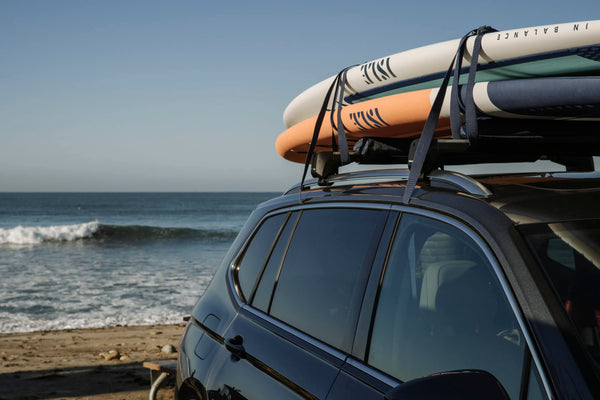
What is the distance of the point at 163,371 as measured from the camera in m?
4.43

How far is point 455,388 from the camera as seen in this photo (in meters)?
1.20

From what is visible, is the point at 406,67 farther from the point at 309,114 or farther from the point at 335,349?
the point at 335,349

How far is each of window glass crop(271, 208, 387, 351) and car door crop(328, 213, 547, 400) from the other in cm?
10

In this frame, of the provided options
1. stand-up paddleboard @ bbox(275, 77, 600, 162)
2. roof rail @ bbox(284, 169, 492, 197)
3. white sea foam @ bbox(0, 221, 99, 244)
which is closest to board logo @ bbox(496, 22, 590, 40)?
stand-up paddleboard @ bbox(275, 77, 600, 162)

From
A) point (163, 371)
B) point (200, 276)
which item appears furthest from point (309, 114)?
point (200, 276)

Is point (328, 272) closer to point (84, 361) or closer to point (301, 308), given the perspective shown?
point (301, 308)

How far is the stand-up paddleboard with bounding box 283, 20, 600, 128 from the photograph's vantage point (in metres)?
1.97

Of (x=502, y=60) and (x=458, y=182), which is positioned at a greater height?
(x=502, y=60)

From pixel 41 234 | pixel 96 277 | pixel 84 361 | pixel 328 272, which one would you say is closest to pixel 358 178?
pixel 328 272

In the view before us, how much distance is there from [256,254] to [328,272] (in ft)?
2.05

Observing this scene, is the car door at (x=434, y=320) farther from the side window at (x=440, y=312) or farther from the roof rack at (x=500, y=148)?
the roof rack at (x=500, y=148)

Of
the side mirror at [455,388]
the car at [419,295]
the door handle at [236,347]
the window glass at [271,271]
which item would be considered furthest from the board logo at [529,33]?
the door handle at [236,347]

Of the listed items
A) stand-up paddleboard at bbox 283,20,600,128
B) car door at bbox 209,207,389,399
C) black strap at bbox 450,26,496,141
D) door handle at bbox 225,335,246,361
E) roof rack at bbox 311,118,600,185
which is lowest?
door handle at bbox 225,335,246,361

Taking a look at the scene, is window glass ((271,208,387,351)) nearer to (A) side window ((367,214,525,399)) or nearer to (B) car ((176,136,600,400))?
(B) car ((176,136,600,400))
